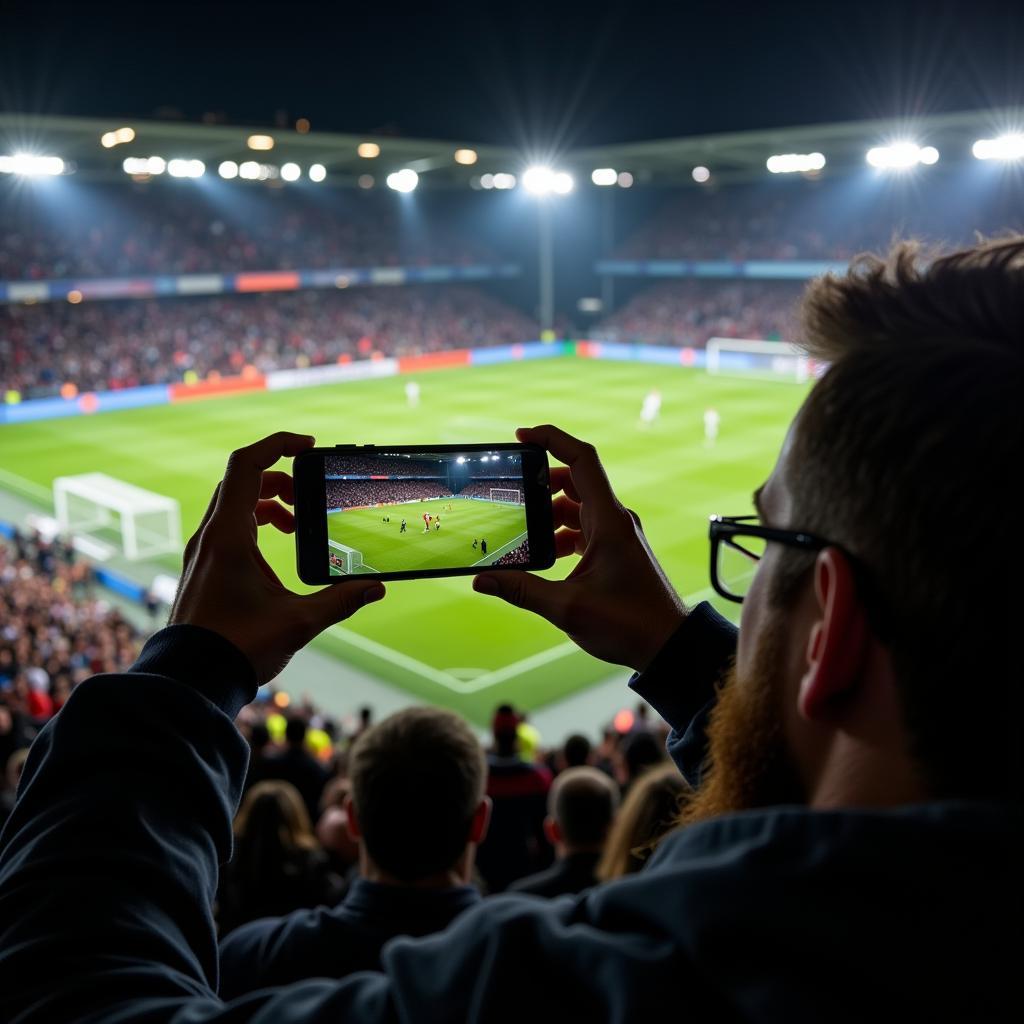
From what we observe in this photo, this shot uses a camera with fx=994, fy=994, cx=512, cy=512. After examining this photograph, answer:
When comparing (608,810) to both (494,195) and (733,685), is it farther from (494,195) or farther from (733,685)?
(494,195)

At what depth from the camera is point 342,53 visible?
36.0 meters

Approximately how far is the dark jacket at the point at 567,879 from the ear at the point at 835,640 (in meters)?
3.38

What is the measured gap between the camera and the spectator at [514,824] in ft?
19.5

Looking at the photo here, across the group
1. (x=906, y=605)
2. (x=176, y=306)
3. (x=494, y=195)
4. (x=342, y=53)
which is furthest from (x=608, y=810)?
(x=494, y=195)

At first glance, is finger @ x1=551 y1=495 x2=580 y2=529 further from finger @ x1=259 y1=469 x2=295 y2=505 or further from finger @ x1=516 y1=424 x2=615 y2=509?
finger @ x1=259 y1=469 x2=295 y2=505

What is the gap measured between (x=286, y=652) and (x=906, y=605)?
40.9 inches

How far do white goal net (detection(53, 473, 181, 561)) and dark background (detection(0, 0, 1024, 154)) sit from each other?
16011 millimetres

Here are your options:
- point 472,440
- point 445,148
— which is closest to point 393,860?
point 472,440

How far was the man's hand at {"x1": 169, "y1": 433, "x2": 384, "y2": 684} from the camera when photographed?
1.62 metres

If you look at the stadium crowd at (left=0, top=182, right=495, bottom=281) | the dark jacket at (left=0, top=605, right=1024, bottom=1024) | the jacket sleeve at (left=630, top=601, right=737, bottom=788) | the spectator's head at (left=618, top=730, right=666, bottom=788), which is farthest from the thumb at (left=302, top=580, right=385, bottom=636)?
the stadium crowd at (left=0, top=182, right=495, bottom=281)

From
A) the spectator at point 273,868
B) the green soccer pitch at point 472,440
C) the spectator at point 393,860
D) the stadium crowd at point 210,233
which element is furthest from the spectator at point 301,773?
the stadium crowd at point 210,233

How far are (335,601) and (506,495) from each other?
0.59 meters

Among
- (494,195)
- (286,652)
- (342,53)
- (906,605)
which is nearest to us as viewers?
(906,605)

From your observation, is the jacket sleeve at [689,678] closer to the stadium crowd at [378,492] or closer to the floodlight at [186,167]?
the stadium crowd at [378,492]
